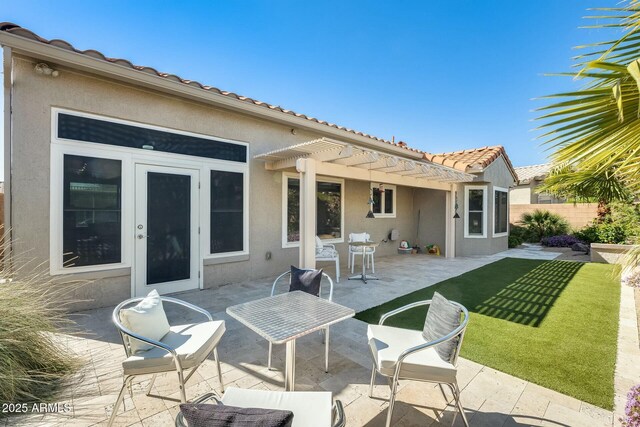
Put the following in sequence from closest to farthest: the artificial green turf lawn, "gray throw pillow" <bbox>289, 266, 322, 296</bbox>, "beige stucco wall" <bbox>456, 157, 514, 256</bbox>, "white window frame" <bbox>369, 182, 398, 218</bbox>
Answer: the artificial green turf lawn → "gray throw pillow" <bbox>289, 266, 322, 296</bbox> → "white window frame" <bbox>369, 182, 398, 218</bbox> → "beige stucco wall" <bbox>456, 157, 514, 256</bbox>

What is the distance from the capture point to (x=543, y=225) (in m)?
15.6

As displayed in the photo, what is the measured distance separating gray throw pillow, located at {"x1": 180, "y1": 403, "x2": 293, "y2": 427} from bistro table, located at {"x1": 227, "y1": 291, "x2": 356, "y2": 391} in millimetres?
1027

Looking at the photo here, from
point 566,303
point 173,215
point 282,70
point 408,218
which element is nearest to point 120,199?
point 173,215

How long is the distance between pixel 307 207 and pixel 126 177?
11.5ft

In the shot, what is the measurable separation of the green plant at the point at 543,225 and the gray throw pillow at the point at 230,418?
1889 cm

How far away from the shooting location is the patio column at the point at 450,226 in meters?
10.8

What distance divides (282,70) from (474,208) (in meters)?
9.11

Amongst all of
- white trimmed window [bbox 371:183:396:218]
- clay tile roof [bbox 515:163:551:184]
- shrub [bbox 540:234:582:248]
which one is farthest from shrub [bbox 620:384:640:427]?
clay tile roof [bbox 515:163:551:184]

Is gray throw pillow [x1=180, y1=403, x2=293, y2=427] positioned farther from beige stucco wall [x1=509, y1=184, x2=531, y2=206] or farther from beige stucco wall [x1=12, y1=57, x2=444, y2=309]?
beige stucco wall [x1=509, y1=184, x2=531, y2=206]

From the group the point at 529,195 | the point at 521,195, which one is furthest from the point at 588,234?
the point at 521,195

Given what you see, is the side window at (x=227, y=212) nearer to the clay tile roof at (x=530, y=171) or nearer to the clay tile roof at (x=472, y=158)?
the clay tile roof at (x=472, y=158)

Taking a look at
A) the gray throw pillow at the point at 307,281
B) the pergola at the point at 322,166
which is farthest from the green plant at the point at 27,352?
the pergola at the point at 322,166

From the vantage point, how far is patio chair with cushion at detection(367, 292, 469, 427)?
2258 millimetres

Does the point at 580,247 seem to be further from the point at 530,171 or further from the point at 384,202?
the point at 530,171
